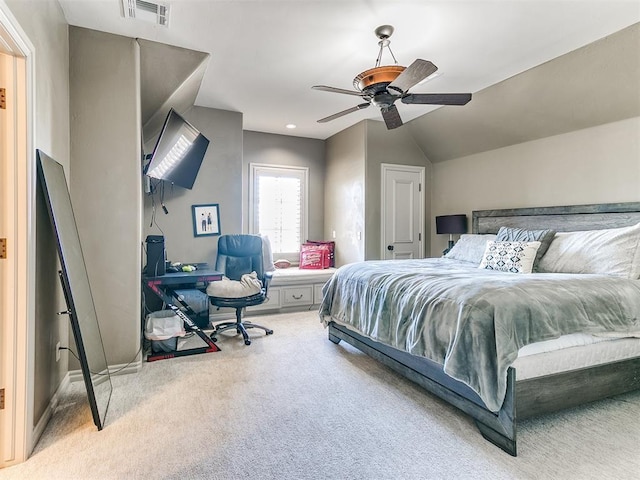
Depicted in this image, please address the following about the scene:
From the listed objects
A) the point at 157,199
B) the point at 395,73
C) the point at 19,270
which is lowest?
the point at 19,270

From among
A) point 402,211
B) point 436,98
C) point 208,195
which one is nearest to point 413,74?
point 436,98

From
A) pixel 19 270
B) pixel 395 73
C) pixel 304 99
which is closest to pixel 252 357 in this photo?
pixel 19 270

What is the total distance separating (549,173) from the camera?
3.99 metres

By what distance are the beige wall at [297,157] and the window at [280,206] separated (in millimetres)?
93

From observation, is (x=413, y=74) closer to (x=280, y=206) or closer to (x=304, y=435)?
(x=304, y=435)

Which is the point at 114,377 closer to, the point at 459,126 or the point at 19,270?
the point at 19,270

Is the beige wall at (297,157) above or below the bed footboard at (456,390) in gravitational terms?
above

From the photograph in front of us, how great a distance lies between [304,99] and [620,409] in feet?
13.0

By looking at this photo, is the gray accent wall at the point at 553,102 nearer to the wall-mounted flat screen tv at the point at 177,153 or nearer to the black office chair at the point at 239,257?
the black office chair at the point at 239,257

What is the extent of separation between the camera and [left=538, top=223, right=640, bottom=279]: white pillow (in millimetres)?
2742

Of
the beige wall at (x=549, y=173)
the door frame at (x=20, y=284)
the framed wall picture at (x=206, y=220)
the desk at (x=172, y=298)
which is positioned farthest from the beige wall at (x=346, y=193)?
the door frame at (x=20, y=284)

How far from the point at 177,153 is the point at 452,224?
357 cm

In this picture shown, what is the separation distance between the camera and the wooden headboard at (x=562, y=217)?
3291mm

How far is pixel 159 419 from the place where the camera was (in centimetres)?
217
